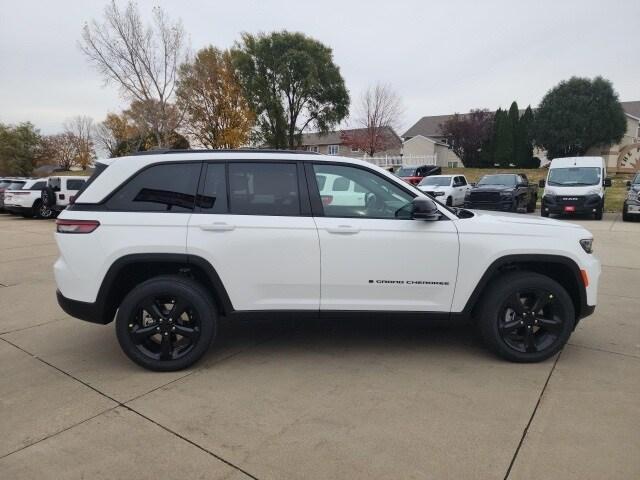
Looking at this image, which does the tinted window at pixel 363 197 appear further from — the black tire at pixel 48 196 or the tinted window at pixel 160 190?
the black tire at pixel 48 196

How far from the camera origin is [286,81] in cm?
3634

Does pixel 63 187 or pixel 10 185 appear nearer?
pixel 63 187

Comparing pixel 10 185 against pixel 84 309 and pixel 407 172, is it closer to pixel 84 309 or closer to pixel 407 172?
pixel 407 172

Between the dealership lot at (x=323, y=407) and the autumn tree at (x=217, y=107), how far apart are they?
90.8 feet

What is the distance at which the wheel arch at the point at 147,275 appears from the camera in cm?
333

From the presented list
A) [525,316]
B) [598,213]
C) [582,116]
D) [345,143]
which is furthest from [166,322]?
[345,143]

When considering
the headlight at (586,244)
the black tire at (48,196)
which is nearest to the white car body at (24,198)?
the black tire at (48,196)

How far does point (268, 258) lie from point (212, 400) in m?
1.10

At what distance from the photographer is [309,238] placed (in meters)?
3.37

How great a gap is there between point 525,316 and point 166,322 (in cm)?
292

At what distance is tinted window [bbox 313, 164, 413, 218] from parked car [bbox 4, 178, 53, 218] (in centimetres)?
1765

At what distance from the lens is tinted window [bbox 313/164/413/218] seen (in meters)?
3.49

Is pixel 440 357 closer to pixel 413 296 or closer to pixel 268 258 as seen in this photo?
pixel 413 296

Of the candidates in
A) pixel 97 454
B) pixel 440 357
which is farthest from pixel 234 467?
pixel 440 357
